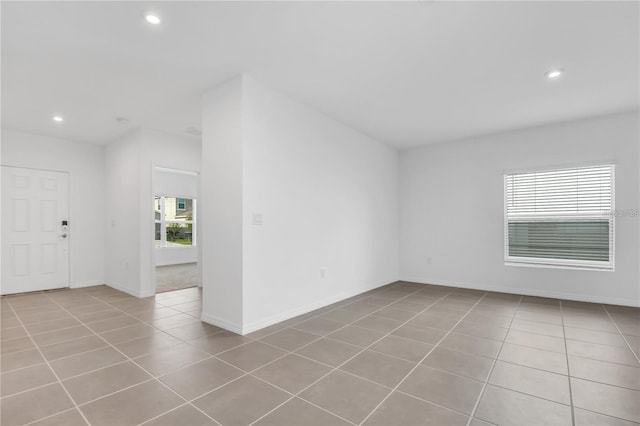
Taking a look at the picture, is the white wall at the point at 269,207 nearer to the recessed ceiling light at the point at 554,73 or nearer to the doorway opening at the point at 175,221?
the recessed ceiling light at the point at 554,73

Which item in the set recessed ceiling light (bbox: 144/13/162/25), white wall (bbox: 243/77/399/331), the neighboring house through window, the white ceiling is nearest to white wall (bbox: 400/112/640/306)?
the white ceiling

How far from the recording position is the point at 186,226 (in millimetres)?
9320

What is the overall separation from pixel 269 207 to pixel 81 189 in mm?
4402

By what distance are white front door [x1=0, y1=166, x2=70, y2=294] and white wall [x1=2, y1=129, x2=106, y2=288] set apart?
4.4 inches

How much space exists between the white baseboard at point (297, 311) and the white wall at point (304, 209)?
1cm

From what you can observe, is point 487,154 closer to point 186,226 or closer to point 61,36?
point 61,36

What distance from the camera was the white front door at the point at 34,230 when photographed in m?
4.93

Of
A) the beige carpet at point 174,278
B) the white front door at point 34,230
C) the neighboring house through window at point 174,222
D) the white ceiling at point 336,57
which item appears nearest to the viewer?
the white ceiling at point 336,57

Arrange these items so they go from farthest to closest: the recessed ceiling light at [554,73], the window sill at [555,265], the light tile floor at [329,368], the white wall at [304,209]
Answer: the window sill at [555,265] < the white wall at [304,209] < the recessed ceiling light at [554,73] < the light tile floor at [329,368]

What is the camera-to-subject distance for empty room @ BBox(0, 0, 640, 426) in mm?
2160

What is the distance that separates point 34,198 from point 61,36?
13.0ft

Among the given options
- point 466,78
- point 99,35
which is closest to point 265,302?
point 99,35

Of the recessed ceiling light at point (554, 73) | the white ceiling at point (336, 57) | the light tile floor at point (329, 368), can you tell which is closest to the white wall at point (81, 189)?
the white ceiling at point (336, 57)

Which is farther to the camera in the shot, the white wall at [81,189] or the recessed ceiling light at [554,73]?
the white wall at [81,189]
